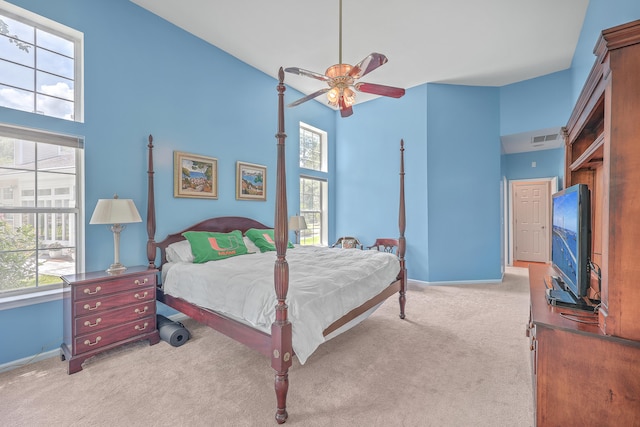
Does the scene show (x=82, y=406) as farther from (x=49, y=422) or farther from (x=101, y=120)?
(x=101, y=120)

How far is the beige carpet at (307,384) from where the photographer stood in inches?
70.5

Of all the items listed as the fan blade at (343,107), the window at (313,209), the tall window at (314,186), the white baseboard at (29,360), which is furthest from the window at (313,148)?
the white baseboard at (29,360)

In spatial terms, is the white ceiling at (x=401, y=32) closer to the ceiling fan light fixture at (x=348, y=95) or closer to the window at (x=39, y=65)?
the window at (x=39, y=65)

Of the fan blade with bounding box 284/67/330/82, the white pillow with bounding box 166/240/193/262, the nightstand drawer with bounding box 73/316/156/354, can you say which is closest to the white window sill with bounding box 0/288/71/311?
the nightstand drawer with bounding box 73/316/156/354

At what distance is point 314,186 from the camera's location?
5910 mm

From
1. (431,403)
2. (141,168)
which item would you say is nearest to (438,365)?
(431,403)

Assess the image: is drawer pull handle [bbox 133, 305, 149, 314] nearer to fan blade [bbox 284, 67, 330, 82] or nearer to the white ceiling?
fan blade [bbox 284, 67, 330, 82]

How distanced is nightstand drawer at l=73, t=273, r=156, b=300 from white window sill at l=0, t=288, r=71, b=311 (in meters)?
0.18

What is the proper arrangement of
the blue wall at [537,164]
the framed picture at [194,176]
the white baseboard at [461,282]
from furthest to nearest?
the blue wall at [537,164] < the white baseboard at [461,282] < the framed picture at [194,176]

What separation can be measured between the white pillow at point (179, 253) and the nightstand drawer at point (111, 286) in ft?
1.43

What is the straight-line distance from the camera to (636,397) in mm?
1172

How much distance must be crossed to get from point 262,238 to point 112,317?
6.17ft

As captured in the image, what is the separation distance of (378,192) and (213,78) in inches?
135

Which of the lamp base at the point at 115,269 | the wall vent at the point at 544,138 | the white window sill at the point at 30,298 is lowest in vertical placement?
the white window sill at the point at 30,298
